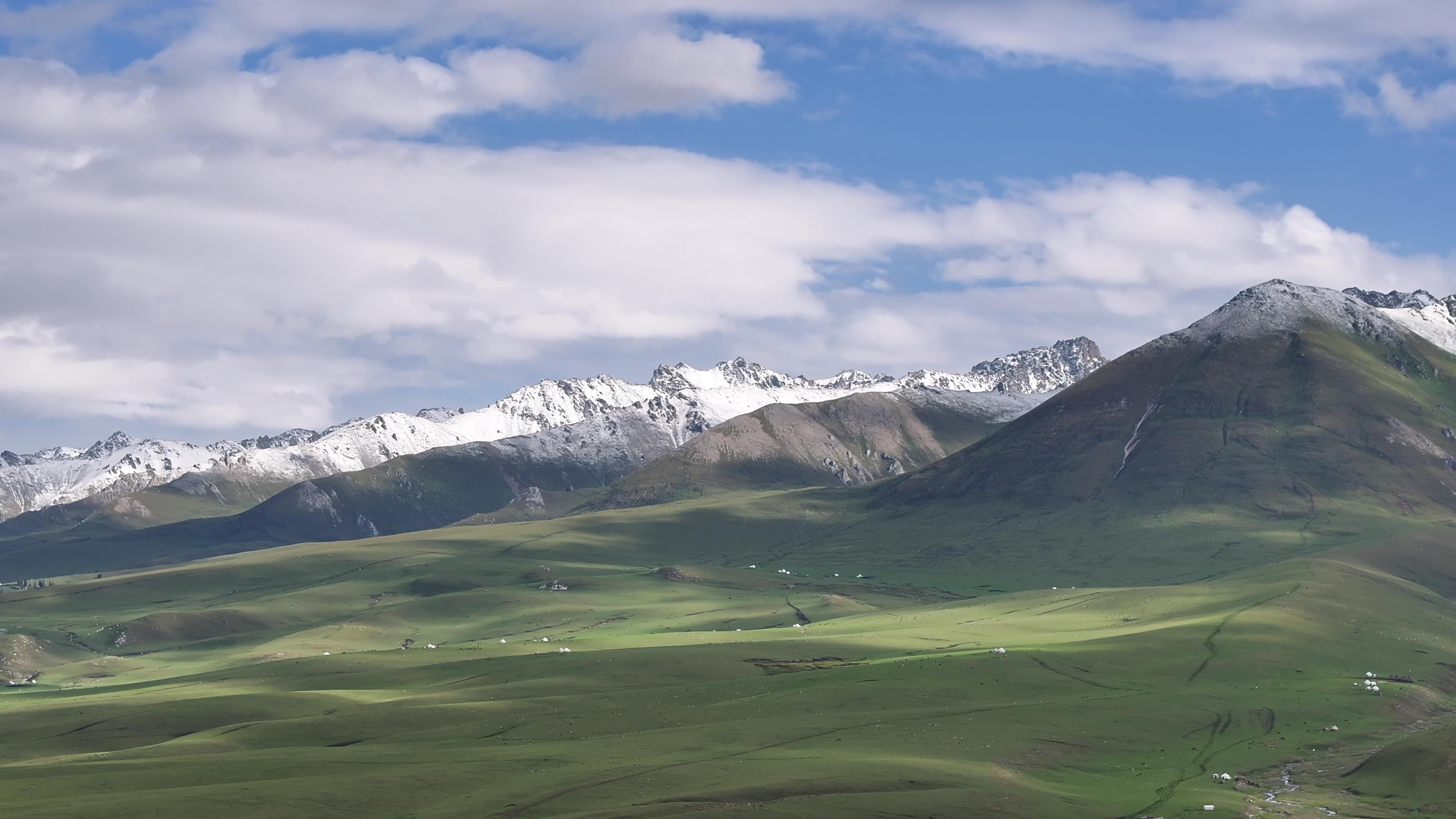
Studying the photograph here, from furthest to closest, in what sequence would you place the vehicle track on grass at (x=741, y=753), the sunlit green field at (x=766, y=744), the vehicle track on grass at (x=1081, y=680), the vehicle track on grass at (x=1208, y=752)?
the vehicle track on grass at (x=1081, y=680) < the vehicle track on grass at (x=1208, y=752) < the sunlit green field at (x=766, y=744) < the vehicle track on grass at (x=741, y=753)

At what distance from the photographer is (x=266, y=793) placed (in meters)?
116

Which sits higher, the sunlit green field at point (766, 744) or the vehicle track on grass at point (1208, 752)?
the sunlit green field at point (766, 744)

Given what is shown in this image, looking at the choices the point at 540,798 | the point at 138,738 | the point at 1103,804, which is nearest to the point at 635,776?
the point at 540,798

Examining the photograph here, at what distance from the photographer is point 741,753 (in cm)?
13612

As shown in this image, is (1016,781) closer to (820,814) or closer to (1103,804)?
(1103,804)

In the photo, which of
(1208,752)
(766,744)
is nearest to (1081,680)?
(1208,752)

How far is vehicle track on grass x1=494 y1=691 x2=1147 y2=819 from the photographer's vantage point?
368ft

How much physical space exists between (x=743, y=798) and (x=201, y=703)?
306 ft

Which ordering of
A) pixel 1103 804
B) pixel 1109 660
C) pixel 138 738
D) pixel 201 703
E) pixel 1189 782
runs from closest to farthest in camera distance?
pixel 1103 804, pixel 1189 782, pixel 138 738, pixel 201 703, pixel 1109 660

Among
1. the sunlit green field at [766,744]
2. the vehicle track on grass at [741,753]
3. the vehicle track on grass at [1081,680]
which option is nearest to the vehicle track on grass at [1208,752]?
the sunlit green field at [766,744]

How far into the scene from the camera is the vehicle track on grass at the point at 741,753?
112 m

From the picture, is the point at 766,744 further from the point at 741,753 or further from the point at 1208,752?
the point at 1208,752

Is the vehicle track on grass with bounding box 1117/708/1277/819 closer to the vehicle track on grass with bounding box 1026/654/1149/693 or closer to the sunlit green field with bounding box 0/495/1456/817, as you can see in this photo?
the sunlit green field with bounding box 0/495/1456/817

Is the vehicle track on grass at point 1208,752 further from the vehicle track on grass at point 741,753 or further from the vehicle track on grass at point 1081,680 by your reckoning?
the vehicle track on grass at point 1081,680
